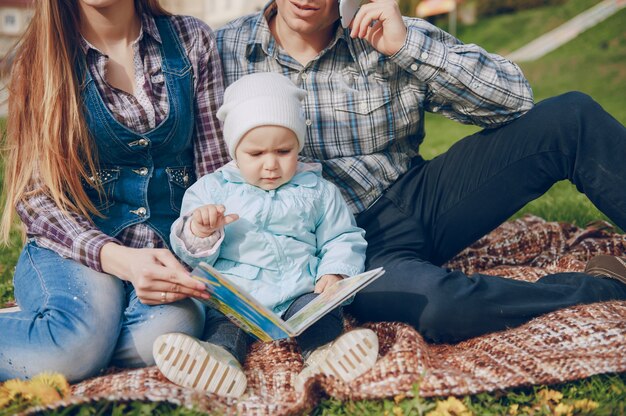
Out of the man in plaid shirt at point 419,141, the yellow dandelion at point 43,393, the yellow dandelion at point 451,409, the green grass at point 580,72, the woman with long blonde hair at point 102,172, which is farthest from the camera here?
the green grass at point 580,72

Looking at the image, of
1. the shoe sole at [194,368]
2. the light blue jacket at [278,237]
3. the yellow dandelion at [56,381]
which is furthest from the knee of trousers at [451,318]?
the yellow dandelion at [56,381]

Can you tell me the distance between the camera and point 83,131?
2.68m

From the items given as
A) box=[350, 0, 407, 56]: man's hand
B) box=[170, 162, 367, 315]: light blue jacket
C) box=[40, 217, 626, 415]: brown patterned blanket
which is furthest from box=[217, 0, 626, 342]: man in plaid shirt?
box=[170, 162, 367, 315]: light blue jacket

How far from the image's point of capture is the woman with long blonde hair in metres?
2.47

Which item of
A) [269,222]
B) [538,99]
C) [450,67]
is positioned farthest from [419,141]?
[538,99]

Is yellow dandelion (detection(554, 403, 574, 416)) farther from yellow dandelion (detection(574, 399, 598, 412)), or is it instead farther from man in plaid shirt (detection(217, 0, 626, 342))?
man in plaid shirt (detection(217, 0, 626, 342))

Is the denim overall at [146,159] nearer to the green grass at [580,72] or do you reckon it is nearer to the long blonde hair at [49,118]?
the long blonde hair at [49,118]

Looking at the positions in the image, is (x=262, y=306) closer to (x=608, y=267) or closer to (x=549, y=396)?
(x=549, y=396)

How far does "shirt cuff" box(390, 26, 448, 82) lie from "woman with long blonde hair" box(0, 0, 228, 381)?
0.78 metres

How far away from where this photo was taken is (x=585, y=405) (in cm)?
221

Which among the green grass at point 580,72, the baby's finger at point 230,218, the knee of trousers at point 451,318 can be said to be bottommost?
the green grass at point 580,72

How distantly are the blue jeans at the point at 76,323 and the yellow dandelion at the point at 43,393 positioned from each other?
128mm

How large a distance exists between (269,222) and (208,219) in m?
0.30

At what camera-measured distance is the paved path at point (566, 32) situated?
19.8 m
